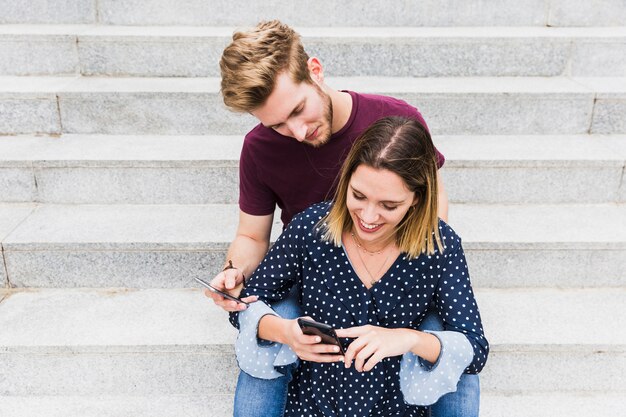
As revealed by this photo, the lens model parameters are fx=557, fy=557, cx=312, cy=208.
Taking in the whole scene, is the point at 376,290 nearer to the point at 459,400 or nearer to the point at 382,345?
the point at 382,345

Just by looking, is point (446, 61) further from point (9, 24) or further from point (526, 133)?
point (9, 24)

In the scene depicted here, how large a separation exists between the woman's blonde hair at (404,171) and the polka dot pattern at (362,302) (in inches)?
1.8

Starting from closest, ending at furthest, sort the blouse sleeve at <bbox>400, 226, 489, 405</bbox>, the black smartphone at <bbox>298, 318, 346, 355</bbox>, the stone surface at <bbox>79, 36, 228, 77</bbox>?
the black smartphone at <bbox>298, 318, 346, 355</bbox> < the blouse sleeve at <bbox>400, 226, 489, 405</bbox> < the stone surface at <bbox>79, 36, 228, 77</bbox>

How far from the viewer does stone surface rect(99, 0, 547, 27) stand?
10.5 ft

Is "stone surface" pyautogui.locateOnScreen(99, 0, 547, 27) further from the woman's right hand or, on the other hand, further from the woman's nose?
the woman's right hand

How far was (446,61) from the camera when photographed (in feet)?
9.68

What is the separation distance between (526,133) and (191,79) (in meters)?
1.74

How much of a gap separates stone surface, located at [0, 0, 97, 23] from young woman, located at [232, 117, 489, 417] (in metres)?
2.35

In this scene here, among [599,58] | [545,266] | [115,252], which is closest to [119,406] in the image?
[115,252]

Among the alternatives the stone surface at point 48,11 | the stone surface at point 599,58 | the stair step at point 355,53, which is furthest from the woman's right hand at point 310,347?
the stone surface at point 48,11

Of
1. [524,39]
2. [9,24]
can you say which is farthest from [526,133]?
[9,24]

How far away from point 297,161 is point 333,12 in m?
1.68

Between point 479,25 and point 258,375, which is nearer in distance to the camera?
point 258,375

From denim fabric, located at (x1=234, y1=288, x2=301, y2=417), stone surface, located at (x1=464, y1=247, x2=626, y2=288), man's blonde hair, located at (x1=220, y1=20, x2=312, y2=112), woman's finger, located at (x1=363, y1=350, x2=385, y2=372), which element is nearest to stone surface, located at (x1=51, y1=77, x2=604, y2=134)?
stone surface, located at (x1=464, y1=247, x2=626, y2=288)
